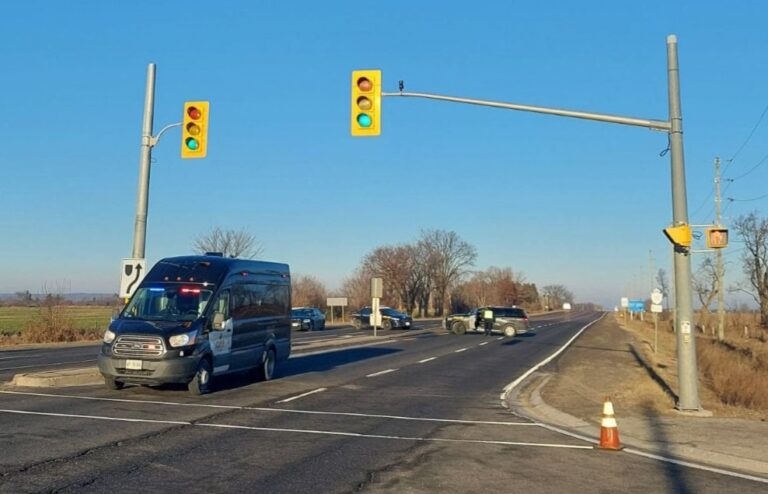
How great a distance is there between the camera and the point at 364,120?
1480 centimetres

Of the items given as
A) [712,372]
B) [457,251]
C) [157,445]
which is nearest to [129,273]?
[157,445]

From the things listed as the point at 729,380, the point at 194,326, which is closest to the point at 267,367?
the point at 194,326

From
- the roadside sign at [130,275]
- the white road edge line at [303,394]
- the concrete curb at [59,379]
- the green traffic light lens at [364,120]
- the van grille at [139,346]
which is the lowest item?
the white road edge line at [303,394]

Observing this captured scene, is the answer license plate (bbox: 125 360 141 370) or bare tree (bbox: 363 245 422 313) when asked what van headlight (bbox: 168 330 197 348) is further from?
bare tree (bbox: 363 245 422 313)

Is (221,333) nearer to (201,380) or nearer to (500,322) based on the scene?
(201,380)

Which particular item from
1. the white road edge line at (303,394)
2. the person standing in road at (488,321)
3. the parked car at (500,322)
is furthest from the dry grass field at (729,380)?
the person standing in road at (488,321)

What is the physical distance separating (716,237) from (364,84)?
284 inches

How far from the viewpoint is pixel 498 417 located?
42.8ft

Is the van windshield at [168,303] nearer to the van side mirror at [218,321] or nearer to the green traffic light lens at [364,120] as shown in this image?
the van side mirror at [218,321]

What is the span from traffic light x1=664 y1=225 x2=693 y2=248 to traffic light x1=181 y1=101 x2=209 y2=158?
390 inches

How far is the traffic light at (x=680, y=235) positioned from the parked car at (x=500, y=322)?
111ft

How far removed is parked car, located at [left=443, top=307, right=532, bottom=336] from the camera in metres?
47.1

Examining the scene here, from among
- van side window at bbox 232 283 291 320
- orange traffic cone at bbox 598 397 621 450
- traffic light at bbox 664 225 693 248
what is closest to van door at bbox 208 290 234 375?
van side window at bbox 232 283 291 320

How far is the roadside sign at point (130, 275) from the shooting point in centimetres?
1706
